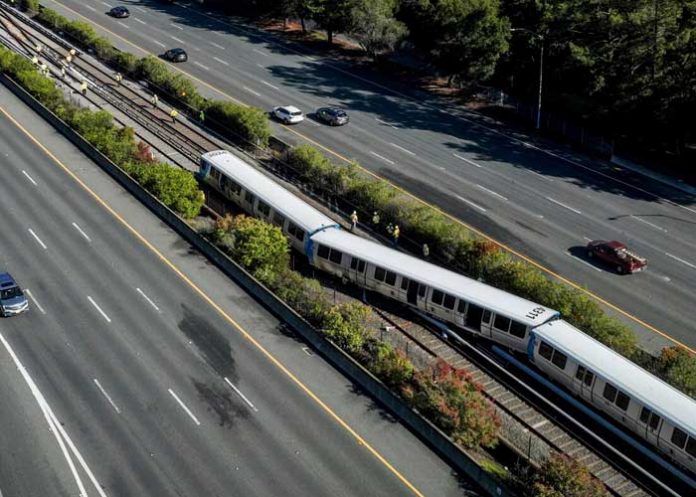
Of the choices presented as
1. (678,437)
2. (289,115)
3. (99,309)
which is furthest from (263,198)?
(678,437)

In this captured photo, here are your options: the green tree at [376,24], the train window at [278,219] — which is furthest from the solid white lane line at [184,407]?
the green tree at [376,24]

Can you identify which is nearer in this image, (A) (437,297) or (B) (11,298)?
(A) (437,297)

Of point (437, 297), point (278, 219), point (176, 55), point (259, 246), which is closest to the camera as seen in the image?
point (437, 297)

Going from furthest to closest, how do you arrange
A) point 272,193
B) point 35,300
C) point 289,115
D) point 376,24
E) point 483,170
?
point 376,24, point 289,115, point 483,170, point 272,193, point 35,300

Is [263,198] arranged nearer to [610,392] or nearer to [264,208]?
[264,208]

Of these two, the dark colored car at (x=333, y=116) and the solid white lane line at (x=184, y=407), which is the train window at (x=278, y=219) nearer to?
the solid white lane line at (x=184, y=407)

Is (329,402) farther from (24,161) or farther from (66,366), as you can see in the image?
(24,161)

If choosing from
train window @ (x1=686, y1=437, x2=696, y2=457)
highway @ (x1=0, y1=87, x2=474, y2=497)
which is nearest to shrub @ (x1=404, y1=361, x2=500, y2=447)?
highway @ (x1=0, y1=87, x2=474, y2=497)

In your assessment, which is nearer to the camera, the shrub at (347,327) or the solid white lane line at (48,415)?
the solid white lane line at (48,415)
